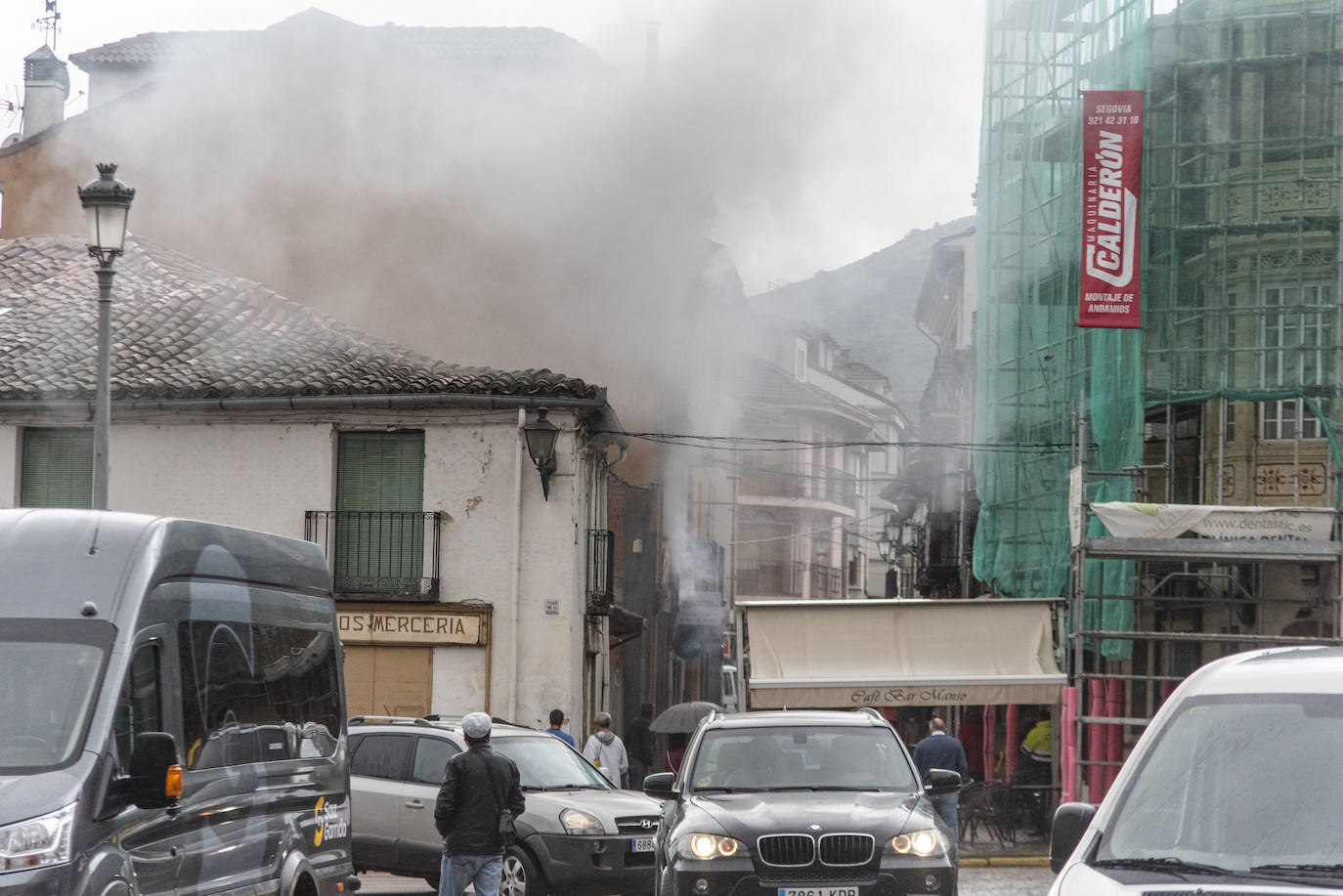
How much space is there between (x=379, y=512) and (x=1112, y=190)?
1088 cm

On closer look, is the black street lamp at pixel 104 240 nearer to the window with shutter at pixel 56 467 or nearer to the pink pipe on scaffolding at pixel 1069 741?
the window with shutter at pixel 56 467

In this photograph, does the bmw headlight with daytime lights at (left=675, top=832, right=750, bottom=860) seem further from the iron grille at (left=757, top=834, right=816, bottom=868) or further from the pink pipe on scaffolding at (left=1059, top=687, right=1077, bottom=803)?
the pink pipe on scaffolding at (left=1059, top=687, right=1077, bottom=803)

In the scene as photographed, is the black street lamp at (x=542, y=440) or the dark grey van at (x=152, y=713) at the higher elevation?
the black street lamp at (x=542, y=440)

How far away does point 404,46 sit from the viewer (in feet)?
115

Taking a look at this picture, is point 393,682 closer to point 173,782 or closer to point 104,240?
point 104,240

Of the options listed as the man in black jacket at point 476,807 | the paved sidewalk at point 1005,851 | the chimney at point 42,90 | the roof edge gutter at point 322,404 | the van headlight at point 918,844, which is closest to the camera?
the van headlight at point 918,844

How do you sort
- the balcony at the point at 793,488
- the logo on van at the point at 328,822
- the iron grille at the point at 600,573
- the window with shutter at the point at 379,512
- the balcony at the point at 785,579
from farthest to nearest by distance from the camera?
1. the balcony at the point at 793,488
2. the balcony at the point at 785,579
3. the iron grille at the point at 600,573
4. the window with shutter at the point at 379,512
5. the logo on van at the point at 328,822

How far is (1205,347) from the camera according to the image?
23828 mm

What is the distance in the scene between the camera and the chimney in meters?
38.5

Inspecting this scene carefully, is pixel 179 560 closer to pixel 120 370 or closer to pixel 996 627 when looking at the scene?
pixel 996 627

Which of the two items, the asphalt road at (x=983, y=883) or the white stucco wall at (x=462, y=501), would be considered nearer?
the asphalt road at (x=983, y=883)

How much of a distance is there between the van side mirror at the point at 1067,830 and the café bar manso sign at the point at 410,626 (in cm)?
1775

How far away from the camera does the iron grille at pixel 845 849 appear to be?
10383 millimetres

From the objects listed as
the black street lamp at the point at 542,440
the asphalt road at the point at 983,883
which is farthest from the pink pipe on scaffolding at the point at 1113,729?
the black street lamp at the point at 542,440
